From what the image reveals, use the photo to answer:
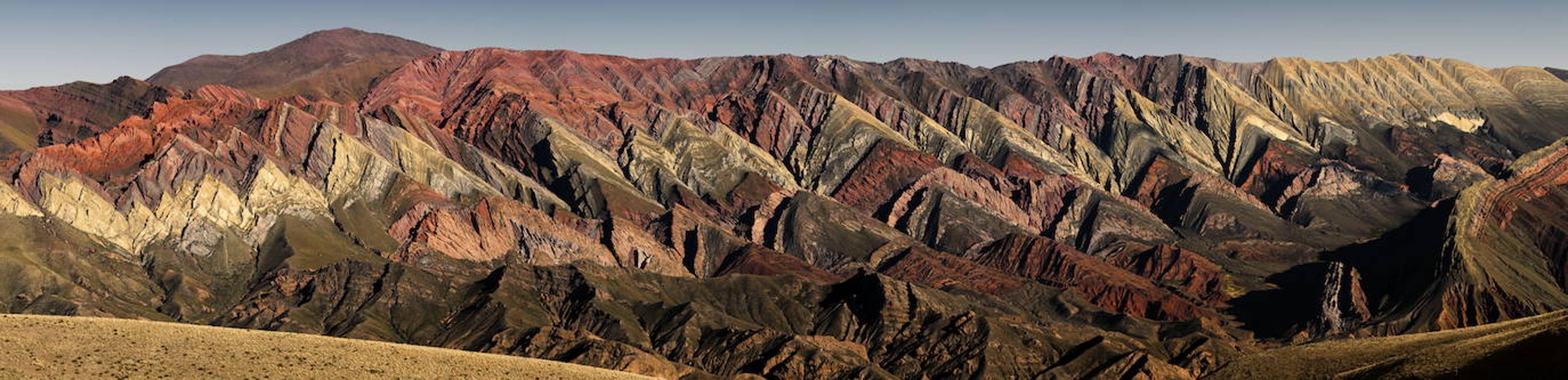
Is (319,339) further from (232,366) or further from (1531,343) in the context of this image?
(1531,343)

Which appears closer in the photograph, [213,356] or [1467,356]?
[213,356]

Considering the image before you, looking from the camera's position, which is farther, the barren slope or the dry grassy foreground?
the barren slope

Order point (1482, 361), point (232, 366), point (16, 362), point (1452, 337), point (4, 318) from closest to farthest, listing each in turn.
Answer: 1. point (16, 362)
2. point (232, 366)
3. point (4, 318)
4. point (1482, 361)
5. point (1452, 337)

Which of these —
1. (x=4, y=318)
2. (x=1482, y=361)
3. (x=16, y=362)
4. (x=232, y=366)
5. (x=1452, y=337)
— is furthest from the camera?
(x=1452, y=337)

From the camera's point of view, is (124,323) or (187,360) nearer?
(187,360)

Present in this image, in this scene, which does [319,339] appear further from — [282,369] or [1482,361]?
[1482,361]

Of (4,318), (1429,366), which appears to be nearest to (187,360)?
(4,318)

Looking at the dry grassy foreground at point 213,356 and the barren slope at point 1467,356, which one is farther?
the barren slope at point 1467,356
